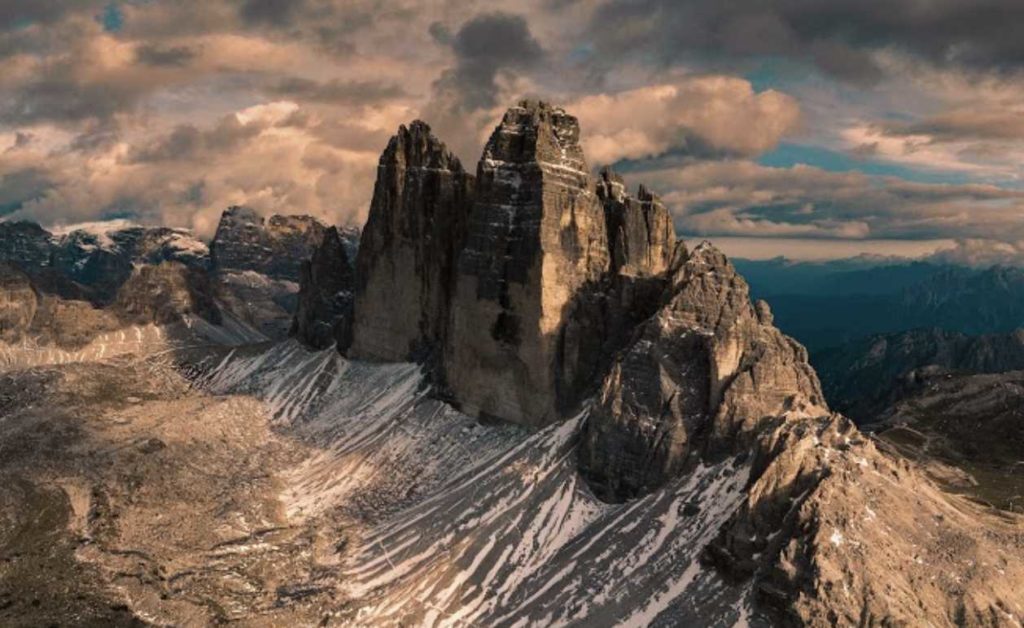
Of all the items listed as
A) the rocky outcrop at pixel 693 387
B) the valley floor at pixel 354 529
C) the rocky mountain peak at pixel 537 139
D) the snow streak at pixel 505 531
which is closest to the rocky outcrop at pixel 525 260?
the rocky mountain peak at pixel 537 139

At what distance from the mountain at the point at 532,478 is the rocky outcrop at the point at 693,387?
0.38m

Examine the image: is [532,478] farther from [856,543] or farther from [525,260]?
[856,543]

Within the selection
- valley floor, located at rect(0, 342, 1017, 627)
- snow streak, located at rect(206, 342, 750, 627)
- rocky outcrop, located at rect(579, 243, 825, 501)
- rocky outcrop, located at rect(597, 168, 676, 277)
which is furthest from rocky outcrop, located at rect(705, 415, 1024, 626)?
rocky outcrop, located at rect(597, 168, 676, 277)

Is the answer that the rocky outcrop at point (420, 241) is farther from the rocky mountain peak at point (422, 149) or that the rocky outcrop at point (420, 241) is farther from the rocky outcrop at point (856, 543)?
the rocky outcrop at point (856, 543)

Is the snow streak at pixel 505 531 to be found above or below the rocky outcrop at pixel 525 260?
below

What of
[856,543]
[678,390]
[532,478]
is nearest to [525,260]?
[532,478]

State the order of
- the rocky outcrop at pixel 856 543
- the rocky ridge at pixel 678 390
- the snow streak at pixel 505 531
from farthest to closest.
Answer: the snow streak at pixel 505 531, the rocky ridge at pixel 678 390, the rocky outcrop at pixel 856 543

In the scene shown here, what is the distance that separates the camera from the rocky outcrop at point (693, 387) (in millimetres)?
111875

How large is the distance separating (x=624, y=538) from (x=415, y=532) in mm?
39702

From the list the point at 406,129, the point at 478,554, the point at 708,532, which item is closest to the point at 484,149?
the point at 406,129

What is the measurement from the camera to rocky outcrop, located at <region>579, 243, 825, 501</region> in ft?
367

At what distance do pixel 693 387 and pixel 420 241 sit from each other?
91646 millimetres

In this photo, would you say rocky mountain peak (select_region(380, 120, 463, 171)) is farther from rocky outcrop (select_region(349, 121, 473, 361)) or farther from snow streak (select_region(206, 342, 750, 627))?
snow streak (select_region(206, 342, 750, 627))

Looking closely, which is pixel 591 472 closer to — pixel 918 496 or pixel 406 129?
pixel 918 496
